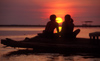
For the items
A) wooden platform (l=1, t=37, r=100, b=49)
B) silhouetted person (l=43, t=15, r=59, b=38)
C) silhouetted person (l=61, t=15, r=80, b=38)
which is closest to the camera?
wooden platform (l=1, t=37, r=100, b=49)

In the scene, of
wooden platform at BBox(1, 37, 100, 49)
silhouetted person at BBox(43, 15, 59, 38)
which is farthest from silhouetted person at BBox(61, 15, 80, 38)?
silhouetted person at BBox(43, 15, 59, 38)

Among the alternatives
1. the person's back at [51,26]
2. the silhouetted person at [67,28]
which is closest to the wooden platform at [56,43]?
the silhouetted person at [67,28]

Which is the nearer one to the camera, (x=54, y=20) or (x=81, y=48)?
(x=81, y=48)

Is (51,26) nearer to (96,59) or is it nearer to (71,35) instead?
(71,35)

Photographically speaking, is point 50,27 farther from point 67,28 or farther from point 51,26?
point 67,28

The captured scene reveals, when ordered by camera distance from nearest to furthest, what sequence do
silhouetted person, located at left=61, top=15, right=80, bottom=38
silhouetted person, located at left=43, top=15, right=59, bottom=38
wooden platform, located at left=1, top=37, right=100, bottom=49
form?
1. wooden platform, located at left=1, top=37, right=100, bottom=49
2. silhouetted person, located at left=61, top=15, right=80, bottom=38
3. silhouetted person, located at left=43, top=15, right=59, bottom=38

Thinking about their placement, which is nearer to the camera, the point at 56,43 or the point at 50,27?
the point at 56,43

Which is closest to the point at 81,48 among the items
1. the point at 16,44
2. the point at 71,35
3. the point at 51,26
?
the point at 71,35

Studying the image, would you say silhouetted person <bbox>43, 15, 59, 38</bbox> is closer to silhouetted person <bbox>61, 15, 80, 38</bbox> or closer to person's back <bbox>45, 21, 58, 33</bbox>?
person's back <bbox>45, 21, 58, 33</bbox>

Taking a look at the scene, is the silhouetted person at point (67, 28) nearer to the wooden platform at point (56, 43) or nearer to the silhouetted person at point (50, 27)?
the wooden platform at point (56, 43)

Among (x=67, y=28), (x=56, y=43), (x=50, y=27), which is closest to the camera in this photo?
(x=56, y=43)

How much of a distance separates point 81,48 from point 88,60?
1.64 meters

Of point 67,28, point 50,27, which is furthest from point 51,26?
point 67,28

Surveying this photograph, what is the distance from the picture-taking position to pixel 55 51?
45.5 feet
